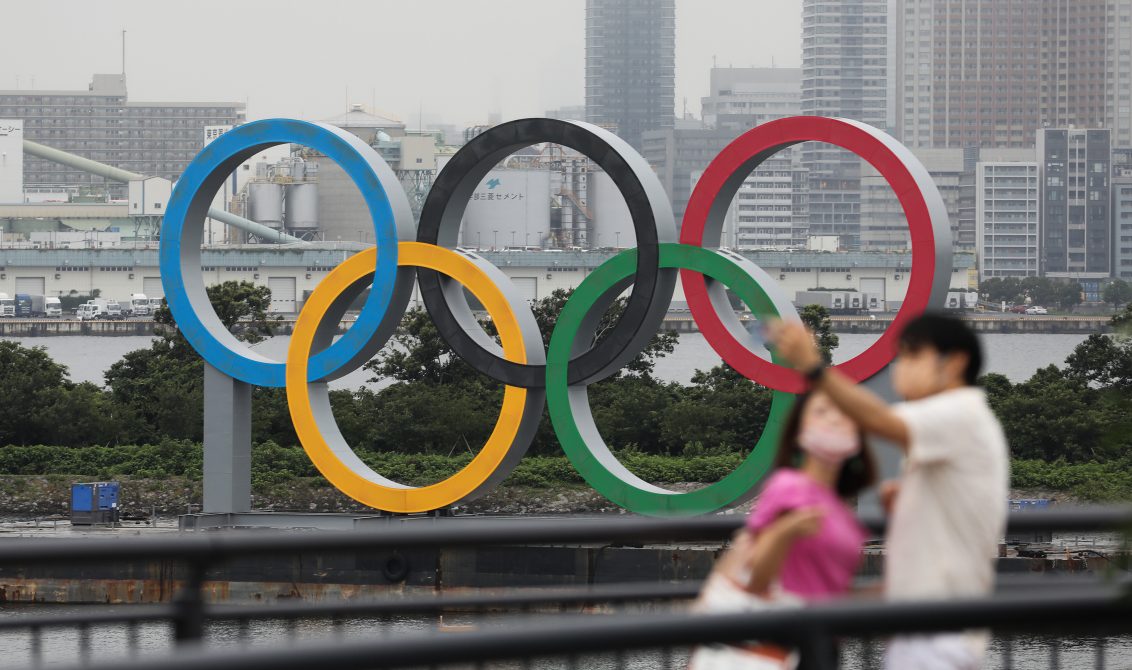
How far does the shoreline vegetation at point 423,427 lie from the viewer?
120 ft

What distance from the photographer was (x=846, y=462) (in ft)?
17.2

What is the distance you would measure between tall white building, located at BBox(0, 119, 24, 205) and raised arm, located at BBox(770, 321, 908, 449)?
181131 mm

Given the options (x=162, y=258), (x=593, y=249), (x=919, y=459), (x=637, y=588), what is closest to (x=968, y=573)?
(x=919, y=459)

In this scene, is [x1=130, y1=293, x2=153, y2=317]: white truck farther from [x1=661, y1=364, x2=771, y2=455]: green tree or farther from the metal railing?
the metal railing

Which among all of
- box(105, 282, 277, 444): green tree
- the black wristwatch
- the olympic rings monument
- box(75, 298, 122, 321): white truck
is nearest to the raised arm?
the black wristwatch

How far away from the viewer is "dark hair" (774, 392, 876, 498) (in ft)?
17.2

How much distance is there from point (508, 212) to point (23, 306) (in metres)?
41.5

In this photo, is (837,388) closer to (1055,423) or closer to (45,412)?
(1055,423)

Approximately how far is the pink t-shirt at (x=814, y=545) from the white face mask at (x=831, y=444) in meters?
0.11

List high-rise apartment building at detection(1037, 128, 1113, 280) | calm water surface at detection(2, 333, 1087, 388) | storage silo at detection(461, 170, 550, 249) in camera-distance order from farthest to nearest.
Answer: high-rise apartment building at detection(1037, 128, 1113, 280), storage silo at detection(461, 170, 550, 249), calm water surface at detection(2, 333, 1087, 388)

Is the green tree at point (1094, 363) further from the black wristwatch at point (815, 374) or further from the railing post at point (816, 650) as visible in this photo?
the railing post at point (816, 650)

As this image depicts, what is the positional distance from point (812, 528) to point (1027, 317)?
5842 inches

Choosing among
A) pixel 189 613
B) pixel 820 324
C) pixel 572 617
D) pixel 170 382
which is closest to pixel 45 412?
pixel 170 382

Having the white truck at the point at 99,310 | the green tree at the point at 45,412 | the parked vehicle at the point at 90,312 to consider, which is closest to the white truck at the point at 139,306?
the white truck at the point at 99,310
